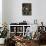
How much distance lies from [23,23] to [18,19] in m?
0.35

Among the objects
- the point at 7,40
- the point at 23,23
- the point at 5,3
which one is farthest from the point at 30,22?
the point at 7,40

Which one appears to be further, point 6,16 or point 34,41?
point 6,16

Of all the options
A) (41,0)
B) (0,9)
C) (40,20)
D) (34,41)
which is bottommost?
(34,41)

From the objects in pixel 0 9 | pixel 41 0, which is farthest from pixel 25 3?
pixel 0 9

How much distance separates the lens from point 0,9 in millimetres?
5781

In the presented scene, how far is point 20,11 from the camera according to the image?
609 centimetres

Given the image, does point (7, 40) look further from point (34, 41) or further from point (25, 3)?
point (25, 3)

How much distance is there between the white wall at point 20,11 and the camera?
6.04 meters

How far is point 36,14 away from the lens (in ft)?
19.9

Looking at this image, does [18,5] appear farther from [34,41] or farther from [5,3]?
[34,41]

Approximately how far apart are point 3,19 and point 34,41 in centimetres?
313

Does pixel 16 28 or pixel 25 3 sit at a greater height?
pixel 25 3

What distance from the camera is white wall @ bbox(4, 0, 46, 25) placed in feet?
19.8

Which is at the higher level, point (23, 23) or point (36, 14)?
point (36, 14)
